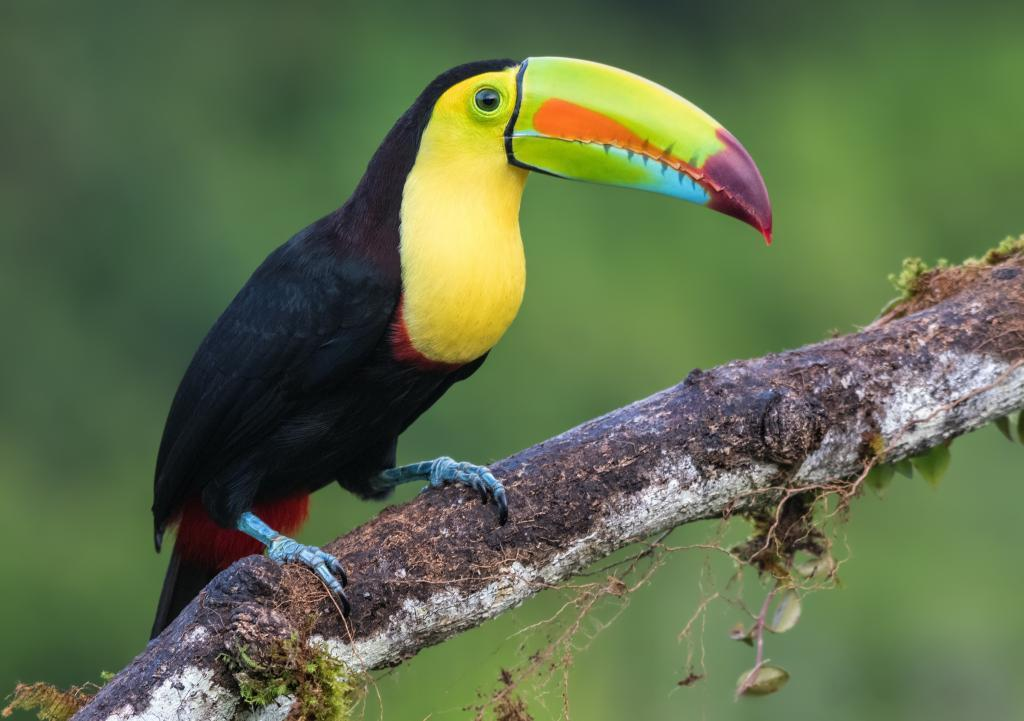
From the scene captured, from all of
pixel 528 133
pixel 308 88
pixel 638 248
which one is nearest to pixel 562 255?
pixel 638 248

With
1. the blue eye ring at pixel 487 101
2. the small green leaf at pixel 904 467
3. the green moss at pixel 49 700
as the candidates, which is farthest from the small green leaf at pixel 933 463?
the green moss at pixel 49 700

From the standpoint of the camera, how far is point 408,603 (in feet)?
6.68

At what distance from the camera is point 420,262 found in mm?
2285

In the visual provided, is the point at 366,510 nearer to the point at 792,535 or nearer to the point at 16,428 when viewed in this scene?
the point at 16,428

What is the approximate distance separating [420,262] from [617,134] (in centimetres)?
39

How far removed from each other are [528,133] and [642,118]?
19cm

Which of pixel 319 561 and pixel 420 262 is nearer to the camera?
pixel 319 561

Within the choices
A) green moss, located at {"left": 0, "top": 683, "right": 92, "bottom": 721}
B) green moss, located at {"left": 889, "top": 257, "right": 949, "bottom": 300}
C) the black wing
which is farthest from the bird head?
green moss, located at {"left": 0, "top": 683, "right": 92, "bottom": 721}

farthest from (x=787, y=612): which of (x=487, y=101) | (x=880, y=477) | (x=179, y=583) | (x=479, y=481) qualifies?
(x=179, y=583)

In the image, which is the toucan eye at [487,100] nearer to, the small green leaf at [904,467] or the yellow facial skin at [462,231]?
the yellow facial skin at [462,231]

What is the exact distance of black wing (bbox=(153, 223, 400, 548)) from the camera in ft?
7.53

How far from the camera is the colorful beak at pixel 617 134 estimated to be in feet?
7.58

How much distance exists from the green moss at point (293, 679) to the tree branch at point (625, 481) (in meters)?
0.02

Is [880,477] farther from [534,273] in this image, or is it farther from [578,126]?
[534,273]
